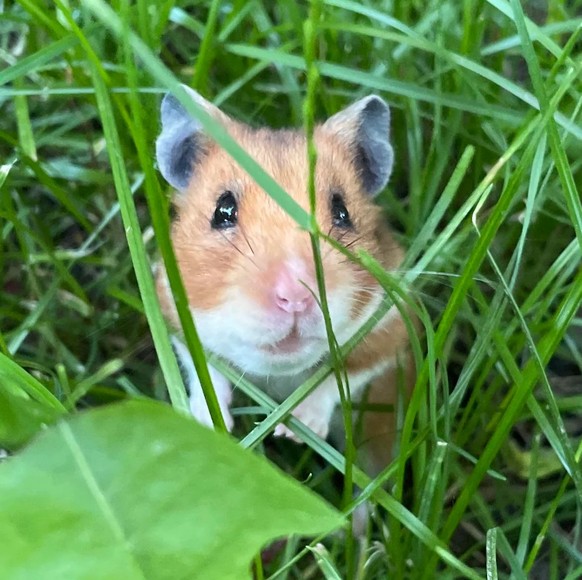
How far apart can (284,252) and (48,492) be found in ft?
2.90

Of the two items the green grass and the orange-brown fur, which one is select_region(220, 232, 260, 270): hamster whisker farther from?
the green grass

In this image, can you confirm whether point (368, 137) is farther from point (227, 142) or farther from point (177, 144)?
point (227, 142)

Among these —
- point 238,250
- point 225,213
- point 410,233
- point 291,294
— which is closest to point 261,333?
point 291,294

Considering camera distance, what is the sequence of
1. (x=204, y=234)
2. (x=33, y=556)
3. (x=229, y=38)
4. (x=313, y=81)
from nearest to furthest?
(x=33, y=556) < (x=313, y=81) < (x=204, y=234) < (x=229, y=38)

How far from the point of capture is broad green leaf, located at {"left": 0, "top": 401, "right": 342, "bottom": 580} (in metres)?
1.01

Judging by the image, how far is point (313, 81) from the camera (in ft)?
4.26

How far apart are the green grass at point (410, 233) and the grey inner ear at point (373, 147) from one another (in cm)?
9

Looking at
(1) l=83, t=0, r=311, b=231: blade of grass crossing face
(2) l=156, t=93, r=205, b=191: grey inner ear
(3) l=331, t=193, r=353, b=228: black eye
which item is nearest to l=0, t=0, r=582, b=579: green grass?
(2) l=156, t=93, r=205, b=191: grey inner ear

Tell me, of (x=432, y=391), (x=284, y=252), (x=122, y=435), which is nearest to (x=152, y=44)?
(x=284, y=252)

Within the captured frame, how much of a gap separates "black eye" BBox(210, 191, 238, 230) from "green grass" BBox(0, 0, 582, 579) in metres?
0.29

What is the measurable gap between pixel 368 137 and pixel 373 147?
0.03m

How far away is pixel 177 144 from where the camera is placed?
213 cm

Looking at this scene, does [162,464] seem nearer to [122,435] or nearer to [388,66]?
[122,435]

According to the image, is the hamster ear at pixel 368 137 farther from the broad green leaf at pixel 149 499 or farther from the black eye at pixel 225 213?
the broad green leaf at pixel 149 499
